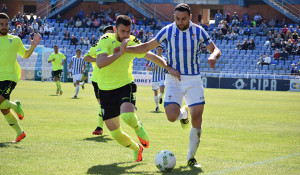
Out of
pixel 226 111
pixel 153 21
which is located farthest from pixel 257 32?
pixel 226 111

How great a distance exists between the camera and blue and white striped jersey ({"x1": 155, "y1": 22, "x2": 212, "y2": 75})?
768 cm

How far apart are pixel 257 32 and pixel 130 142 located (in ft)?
118

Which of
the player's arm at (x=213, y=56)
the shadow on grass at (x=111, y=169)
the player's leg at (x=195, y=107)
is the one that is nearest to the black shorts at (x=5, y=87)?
the shadow on grass at (x=111, y=169)

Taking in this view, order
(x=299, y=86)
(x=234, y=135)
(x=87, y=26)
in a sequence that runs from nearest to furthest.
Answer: (x=234, y=135) → (x=299, y=86) → (x=87, y=26)

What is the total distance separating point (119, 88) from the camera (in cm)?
790

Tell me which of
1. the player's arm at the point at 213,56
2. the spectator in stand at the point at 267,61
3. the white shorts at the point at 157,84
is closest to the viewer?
the player's arm at the point at 213,56

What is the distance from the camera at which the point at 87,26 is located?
165 ft

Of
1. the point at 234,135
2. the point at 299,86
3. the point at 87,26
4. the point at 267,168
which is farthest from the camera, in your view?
the point at 87,26

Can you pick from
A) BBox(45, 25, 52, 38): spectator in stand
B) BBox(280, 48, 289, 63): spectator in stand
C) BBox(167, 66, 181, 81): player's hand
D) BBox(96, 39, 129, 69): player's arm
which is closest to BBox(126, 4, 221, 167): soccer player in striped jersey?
BBox(167, 66, 181, 81): player's hand

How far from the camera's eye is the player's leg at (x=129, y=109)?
300 inches

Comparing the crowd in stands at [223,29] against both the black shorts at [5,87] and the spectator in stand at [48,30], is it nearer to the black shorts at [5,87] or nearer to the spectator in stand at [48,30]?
the spectator in stand at [48,30]

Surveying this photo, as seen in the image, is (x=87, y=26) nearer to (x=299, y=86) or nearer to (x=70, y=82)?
(x=70, y=82)

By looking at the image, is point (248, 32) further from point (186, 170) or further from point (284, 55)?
point (186, 170)

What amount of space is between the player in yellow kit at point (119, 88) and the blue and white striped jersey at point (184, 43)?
0.19 metres
